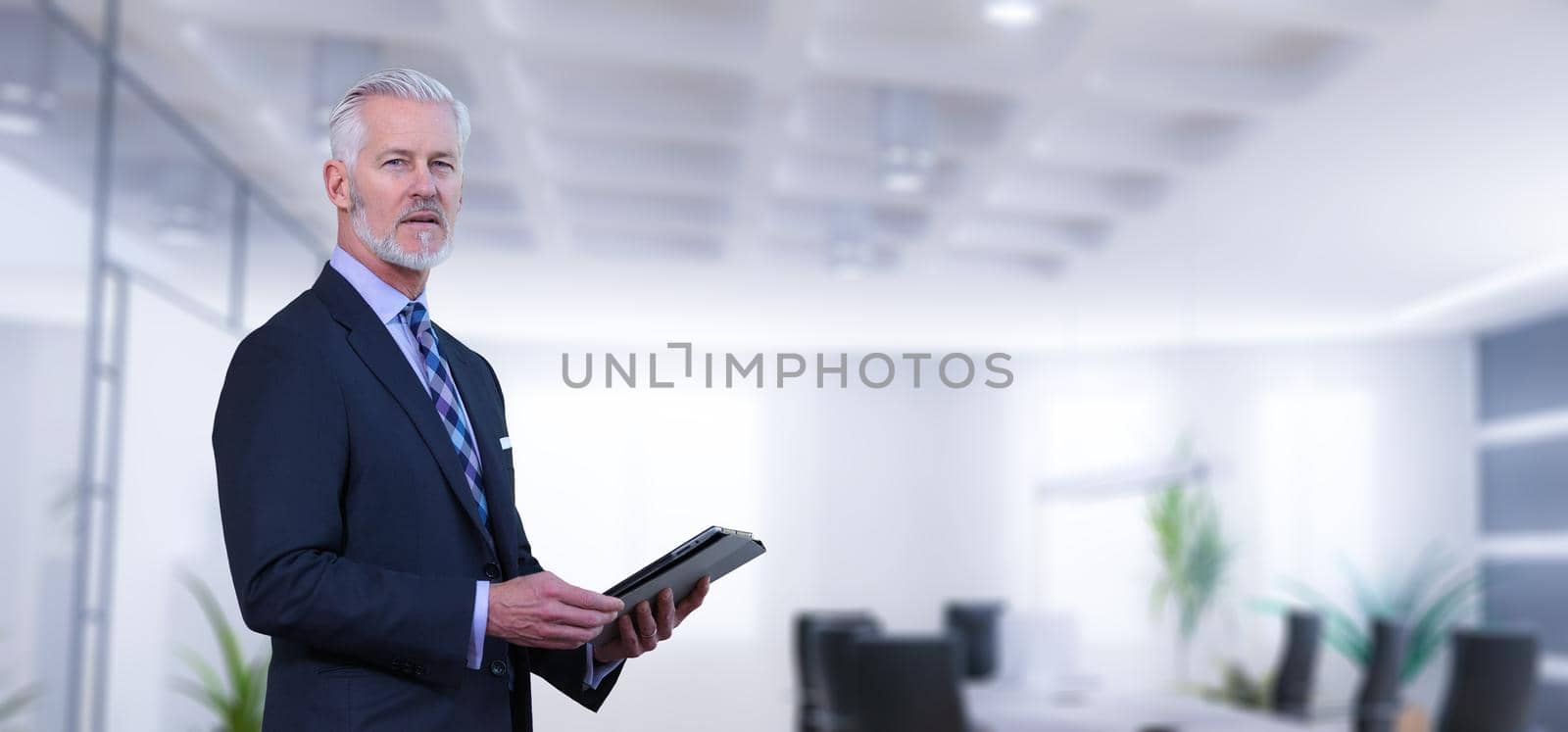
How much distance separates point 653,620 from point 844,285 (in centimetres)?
558

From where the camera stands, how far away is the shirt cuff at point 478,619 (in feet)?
3.84

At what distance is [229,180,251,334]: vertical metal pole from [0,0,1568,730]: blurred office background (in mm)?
26

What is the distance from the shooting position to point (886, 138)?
452 centimetres

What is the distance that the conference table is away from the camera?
5137mm

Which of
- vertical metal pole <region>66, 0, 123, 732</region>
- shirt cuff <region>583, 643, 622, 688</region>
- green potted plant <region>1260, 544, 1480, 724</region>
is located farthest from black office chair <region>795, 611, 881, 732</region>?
shirt cuff <region>583, 643, 622, 688</region>

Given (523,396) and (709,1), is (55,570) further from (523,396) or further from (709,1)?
(709,1)

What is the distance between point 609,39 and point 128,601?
2.23 m

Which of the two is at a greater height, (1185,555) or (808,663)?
(1185,555)

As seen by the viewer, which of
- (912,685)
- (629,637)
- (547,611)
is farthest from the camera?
(912,685)

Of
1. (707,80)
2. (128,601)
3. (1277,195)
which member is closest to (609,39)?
(707,80)

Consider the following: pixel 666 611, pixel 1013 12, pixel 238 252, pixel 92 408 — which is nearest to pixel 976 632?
pixel 238 252

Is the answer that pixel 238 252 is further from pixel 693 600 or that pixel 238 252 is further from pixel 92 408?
pixel 693 600

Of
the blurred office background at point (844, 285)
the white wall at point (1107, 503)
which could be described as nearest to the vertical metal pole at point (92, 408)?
the blurred office background at point (844, 285)

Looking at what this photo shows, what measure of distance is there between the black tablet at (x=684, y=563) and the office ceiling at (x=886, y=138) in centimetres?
107
